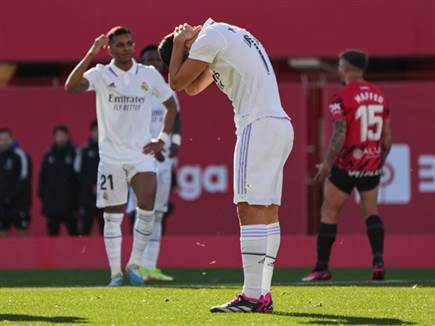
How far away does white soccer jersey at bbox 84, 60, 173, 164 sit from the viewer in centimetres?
1308

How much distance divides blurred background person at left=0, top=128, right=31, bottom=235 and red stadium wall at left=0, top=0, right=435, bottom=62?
104 inches

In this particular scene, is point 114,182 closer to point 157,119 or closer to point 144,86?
point 144,86

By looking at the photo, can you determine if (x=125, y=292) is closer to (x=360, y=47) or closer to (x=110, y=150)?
(x=110, y=150)

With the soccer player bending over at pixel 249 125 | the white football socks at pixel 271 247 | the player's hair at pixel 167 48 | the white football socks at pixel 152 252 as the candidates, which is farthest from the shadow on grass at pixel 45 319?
the white football socks at pixel 152 252

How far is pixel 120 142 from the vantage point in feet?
42.9

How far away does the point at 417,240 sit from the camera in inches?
738

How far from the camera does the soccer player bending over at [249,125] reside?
9.52 metres

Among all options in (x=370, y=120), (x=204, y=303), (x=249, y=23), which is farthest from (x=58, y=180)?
(x=204, y=303)

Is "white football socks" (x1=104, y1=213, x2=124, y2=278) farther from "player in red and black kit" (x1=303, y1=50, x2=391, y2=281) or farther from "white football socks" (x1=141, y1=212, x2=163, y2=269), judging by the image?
"player in red and black kit" (x1=303, y1=50, x2=391, y2=281)

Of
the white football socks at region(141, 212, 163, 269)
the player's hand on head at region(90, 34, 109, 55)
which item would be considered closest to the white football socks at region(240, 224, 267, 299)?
the player's hand on head at region(90, 34, 109, 55)

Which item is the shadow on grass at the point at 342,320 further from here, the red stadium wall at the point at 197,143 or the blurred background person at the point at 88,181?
the red stadium wall at the point at 197,143

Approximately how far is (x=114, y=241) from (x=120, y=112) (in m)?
1.20

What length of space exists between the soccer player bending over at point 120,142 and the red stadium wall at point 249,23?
8725 mm

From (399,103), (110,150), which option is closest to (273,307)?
(110,150)
